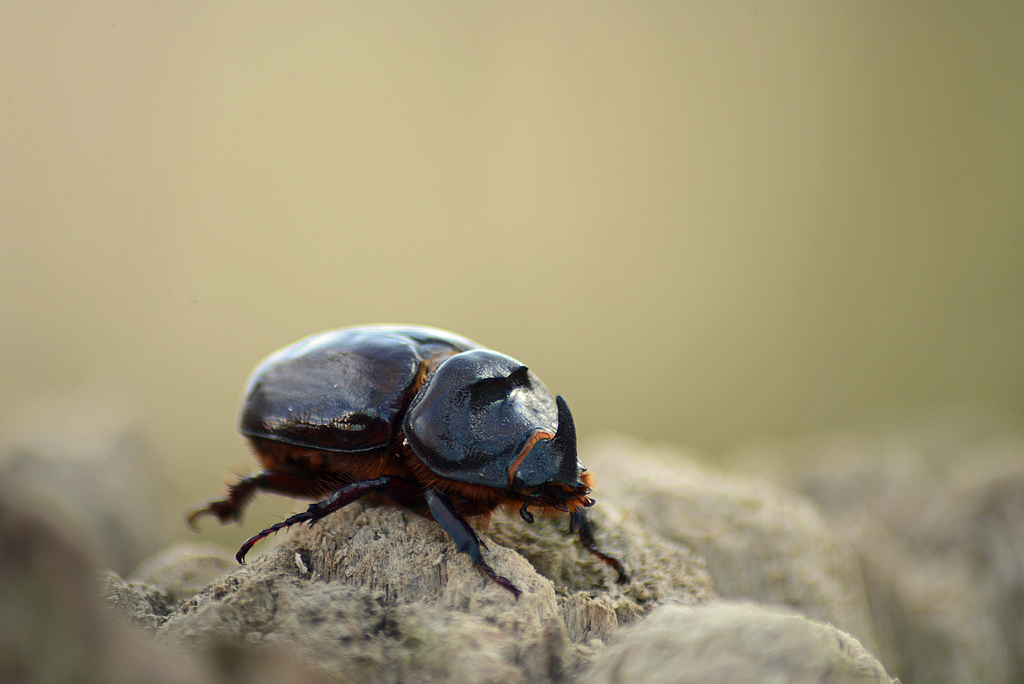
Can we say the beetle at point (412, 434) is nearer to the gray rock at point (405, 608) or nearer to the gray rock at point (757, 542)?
the gray rock at point (405, 608)

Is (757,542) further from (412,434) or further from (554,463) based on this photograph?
(412,434)

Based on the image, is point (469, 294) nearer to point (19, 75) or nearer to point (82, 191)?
point (82, 191)

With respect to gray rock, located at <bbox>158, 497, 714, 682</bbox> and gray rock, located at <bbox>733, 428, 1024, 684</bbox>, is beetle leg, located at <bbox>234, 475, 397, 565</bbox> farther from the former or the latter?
gray rock, located at <bbox>733, 428, 1024, 684</bbox>

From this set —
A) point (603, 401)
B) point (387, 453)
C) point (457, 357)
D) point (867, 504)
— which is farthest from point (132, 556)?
point (603, 401)

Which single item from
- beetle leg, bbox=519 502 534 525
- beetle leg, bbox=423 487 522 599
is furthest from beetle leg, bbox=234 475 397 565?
beetle leg, bbox=519 502 534 525

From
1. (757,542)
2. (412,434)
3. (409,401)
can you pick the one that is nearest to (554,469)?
(412,434)

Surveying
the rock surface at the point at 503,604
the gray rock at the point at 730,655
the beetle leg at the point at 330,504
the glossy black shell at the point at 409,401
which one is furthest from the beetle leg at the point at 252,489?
the gray rock at the point at 730,655
